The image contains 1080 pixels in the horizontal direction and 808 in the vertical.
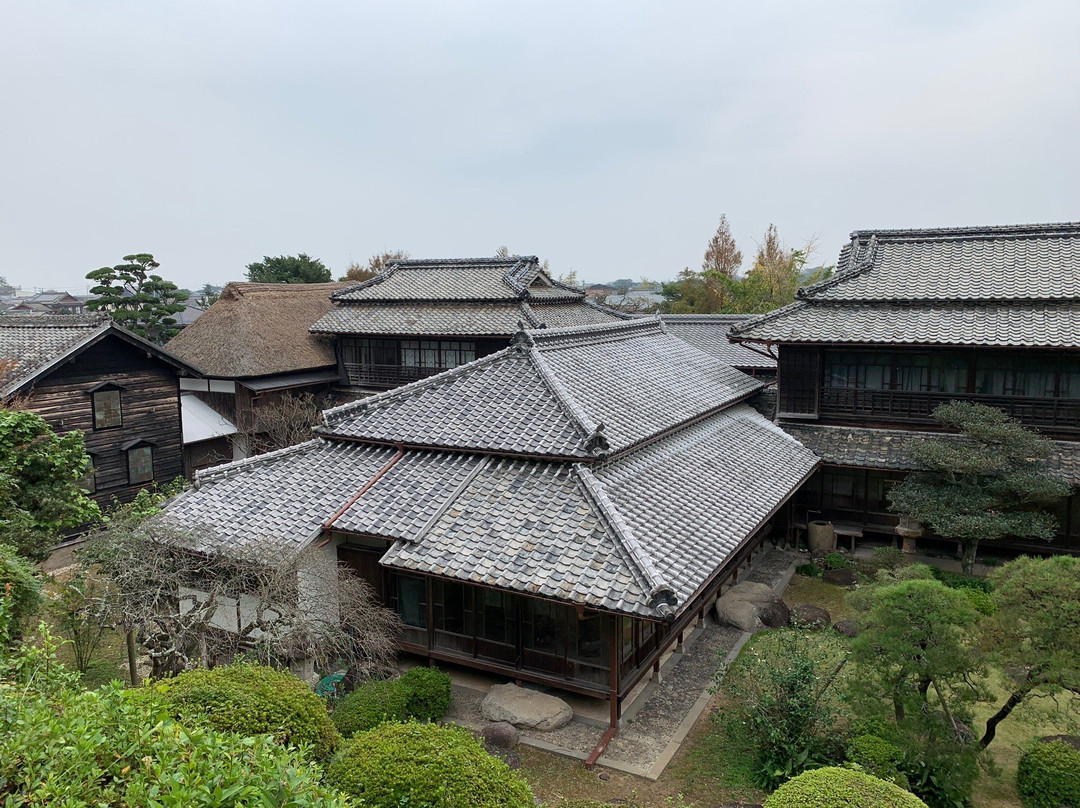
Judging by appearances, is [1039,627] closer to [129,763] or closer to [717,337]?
[129,763]

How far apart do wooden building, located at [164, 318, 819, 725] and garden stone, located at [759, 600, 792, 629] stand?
4.04 feet

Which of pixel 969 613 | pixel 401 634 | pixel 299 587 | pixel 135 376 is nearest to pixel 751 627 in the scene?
pixel 969 613

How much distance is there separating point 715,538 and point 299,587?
23.8 ft

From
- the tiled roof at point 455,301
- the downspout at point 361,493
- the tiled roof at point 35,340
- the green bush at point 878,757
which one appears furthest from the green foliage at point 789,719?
the tiled roof at point 35,340

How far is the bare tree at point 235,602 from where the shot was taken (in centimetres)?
1144

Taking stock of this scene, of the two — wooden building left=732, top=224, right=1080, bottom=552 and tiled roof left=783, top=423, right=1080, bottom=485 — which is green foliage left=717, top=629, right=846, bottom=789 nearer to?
tiled roof left=783, top=423, right=1080, bottom=485

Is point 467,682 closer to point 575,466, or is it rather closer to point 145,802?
point 575,466

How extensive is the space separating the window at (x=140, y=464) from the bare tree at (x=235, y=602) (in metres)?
12.0

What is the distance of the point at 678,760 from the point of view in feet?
37.7

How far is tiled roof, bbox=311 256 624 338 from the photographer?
31109 mm

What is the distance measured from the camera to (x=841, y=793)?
315 inches

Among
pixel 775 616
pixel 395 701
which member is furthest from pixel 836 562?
pixel 395 701

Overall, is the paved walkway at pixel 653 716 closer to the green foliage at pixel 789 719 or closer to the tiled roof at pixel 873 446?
the green foliage at pixel 789 719

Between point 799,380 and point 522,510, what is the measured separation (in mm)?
12946
